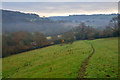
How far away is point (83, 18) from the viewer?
7648 inches

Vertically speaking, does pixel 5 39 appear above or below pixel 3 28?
below

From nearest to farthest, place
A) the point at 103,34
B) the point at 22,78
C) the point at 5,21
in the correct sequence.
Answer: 1. the point at 5,21
2. the point at 22,78
3. the point at 103,34

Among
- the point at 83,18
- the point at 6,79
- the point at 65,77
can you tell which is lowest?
the point at 6,79

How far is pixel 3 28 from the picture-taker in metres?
12.8

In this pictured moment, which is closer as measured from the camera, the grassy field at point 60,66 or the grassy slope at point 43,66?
the grassy field at point 60,66

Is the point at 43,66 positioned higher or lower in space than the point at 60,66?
lower

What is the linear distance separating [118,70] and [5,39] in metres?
17.1

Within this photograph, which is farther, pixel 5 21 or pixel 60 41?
pixel 60 41

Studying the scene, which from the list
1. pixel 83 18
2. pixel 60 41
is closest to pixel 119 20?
pixel 60 41

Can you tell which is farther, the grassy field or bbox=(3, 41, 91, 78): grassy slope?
bbox=(3, 41, 91, 78): grassy slope

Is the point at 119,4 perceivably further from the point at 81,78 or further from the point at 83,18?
the point at 83,18

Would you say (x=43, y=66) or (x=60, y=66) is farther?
(x=43, y=66)

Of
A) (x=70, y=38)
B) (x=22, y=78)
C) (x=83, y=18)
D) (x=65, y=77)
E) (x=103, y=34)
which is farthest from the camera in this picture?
(x=83, y=18)

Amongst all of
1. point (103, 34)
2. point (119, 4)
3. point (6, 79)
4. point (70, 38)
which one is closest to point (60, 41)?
point (70, 38)
